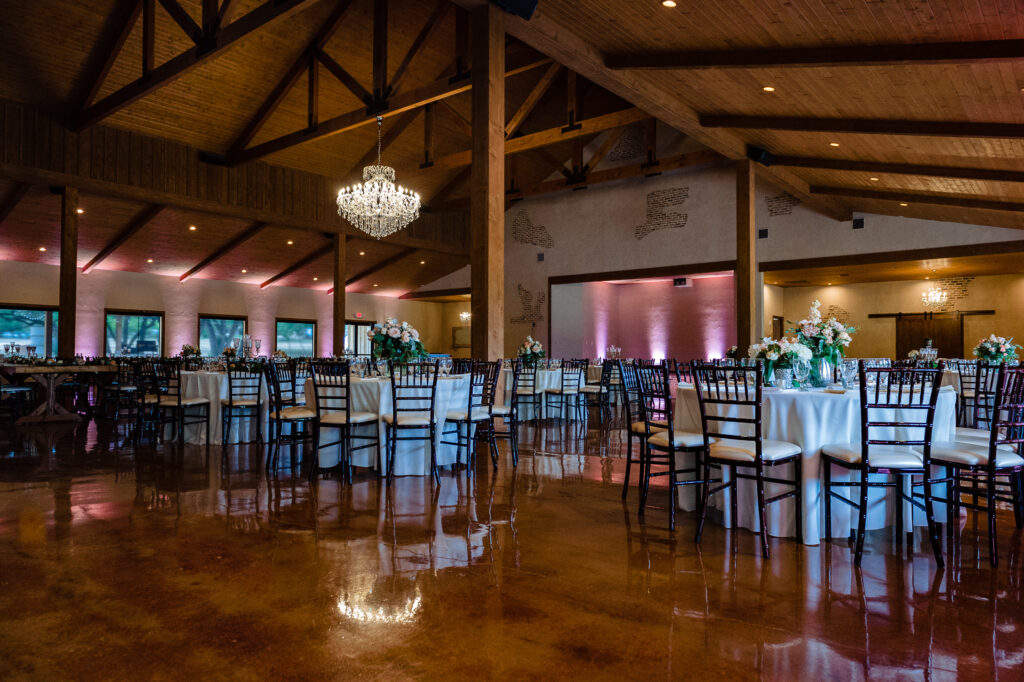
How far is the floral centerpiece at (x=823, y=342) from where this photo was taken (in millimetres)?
4039

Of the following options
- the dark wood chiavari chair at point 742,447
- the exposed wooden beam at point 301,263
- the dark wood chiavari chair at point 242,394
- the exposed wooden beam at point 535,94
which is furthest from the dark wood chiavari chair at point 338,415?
the exposed wooden beam at point 301,263

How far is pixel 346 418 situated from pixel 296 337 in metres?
14.5

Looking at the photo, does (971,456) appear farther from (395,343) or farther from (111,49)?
(111,49)

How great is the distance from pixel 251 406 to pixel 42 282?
1074 cm

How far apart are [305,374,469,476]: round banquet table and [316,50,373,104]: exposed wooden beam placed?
568 centimetres

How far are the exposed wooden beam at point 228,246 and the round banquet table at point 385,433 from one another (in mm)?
9354

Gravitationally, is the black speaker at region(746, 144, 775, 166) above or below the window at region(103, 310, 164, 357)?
above

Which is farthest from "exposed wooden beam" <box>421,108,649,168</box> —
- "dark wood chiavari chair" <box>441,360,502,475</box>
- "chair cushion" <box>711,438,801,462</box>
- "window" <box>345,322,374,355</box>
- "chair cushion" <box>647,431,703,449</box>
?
"window" <box>345,322,374,355</box>

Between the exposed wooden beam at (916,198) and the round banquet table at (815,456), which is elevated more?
the exposed wooden beam at (916,198)

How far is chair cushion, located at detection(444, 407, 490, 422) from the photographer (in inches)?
212

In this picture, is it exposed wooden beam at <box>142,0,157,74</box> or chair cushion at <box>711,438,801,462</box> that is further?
exposed wooden beam at <box>142,0,157,74</box>

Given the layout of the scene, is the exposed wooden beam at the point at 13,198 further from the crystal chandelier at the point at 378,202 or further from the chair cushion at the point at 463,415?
the chair cushion at the point at 463,415

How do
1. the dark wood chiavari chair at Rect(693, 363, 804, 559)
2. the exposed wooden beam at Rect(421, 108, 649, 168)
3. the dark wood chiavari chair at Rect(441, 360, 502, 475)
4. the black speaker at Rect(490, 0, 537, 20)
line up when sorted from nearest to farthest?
1. the dark wood chiavari chair at Rect(693, 363, 804, 559)
2. the dark wood chiavari chair at Rect(441, 360, 502, 475)
3. the black speaker at Rect(490, 0, 537, 20)
4. the exposed wooden beam at Rect(421, 108, 649, 168)

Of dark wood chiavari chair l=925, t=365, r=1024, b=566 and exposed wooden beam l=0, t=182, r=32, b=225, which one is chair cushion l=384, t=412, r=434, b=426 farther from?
exposed wooden beam l=0, t=182, r=32, b=225
